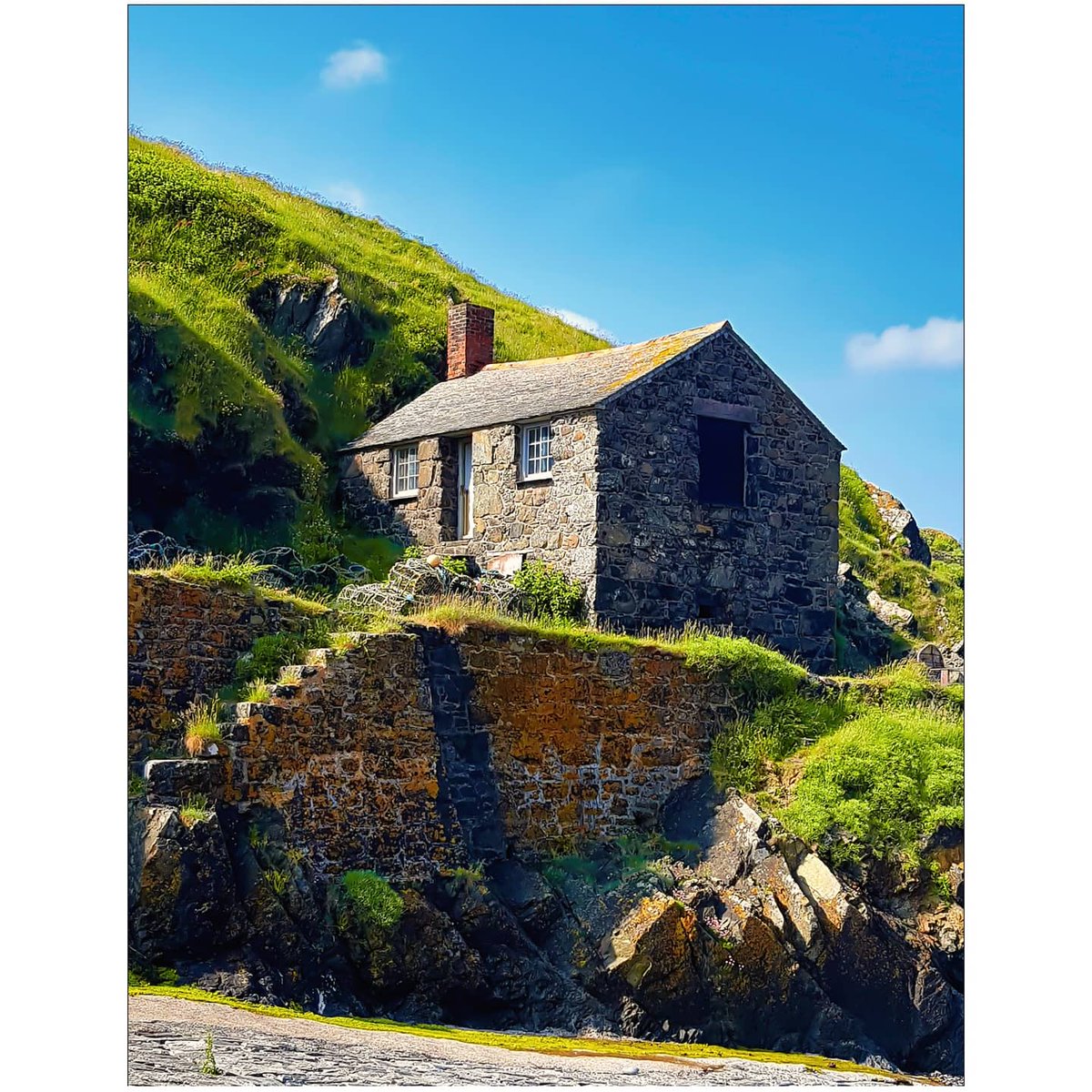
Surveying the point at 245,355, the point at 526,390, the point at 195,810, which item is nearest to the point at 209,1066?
the point at 195,810

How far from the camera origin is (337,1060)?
41.6 ft

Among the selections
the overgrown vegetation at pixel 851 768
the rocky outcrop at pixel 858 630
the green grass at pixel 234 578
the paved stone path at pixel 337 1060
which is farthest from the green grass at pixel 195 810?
the rocky outcrop at pixel 858 630

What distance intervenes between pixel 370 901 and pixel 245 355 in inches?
510

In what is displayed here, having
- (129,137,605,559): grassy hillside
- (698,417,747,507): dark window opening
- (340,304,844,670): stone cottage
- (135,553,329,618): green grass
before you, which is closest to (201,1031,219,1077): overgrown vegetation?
(135,553,329,618): green grass

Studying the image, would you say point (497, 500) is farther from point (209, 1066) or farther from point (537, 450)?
point (209, 1066)

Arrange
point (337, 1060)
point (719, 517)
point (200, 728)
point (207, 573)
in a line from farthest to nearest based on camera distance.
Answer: point (719, 517) → point (207, 573) → point (200, 728) → point (337, 1060)

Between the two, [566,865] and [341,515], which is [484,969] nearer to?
[566,865]

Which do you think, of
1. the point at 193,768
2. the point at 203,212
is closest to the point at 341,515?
the point at 203,212

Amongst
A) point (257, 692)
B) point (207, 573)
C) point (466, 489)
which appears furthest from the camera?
point (466, 489)

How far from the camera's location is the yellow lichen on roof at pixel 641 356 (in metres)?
23.8

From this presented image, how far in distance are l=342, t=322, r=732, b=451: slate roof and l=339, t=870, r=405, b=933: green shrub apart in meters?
8.59

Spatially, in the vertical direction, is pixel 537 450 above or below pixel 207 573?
above

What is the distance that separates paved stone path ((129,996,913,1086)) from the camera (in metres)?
12.1

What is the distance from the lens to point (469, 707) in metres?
18.6
